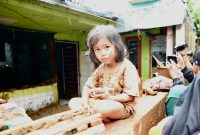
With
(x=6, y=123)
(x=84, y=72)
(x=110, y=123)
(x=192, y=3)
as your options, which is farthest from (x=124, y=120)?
(x=192, y=3)

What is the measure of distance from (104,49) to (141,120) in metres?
0.86

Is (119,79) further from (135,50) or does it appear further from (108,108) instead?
(135,50)

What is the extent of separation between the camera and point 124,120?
7.55ft

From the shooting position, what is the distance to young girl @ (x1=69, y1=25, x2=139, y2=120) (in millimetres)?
2076

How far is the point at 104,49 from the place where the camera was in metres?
2.18

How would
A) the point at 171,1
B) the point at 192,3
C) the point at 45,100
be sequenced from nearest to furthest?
the point at 171,1
the point at 45,100
the point at 192,3

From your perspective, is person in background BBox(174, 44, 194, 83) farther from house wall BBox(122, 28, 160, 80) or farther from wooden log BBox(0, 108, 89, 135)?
house wall BBox(122, 28, 160, 80)

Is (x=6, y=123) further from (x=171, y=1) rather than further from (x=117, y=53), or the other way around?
(x=171, y=1)

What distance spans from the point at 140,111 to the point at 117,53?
35.0 inches

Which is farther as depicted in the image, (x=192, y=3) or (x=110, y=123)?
(x=192, y=3)

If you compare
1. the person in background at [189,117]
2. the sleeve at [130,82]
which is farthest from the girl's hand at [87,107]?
the person in background at [189,117]

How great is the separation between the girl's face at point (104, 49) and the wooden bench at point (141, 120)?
0.61m

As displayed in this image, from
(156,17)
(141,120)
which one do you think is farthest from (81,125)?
(156,17)

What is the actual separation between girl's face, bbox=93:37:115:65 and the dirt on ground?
5.78 m
